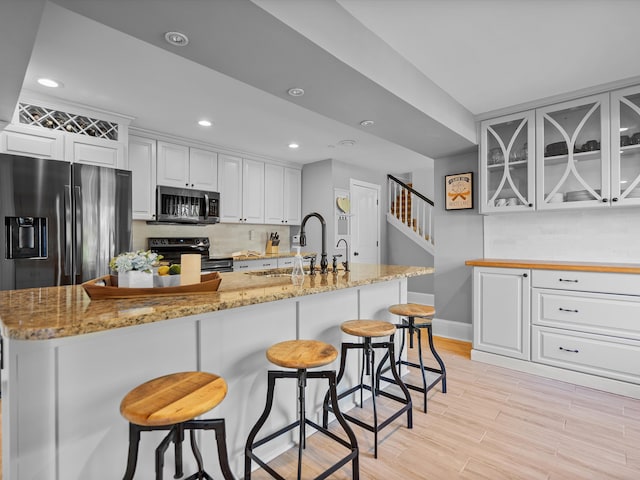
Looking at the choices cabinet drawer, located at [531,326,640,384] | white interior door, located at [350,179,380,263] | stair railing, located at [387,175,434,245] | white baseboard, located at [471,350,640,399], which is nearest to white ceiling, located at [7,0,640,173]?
cabinet drawer, located at [531,326,640,384]

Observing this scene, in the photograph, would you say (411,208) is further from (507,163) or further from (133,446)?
(133,446)

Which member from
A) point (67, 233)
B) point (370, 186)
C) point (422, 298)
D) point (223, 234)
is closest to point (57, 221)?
point (67, 233)

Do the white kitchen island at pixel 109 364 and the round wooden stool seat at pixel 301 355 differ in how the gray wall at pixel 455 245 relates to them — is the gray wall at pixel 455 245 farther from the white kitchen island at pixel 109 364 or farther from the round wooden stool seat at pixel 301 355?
the round wooden stool seat at pixel 301 355

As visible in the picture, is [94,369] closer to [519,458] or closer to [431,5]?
[519,458]

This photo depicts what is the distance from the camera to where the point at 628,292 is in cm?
246

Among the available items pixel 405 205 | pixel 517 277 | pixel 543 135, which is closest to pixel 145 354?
pixel 517 277

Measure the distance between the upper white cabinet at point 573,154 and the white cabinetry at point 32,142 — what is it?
4.37 m

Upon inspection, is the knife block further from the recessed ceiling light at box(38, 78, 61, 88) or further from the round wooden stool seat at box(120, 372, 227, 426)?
the round wooden stool seat at box(120, 372, 227, 426)

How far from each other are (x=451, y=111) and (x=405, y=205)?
11.6 feet

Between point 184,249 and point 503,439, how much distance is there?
374cm

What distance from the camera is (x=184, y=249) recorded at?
4.18 m

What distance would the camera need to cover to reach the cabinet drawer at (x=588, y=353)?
8.11ft

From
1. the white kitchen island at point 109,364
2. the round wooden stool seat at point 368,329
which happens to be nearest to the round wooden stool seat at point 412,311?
the round wooden stool seat at point 368,329

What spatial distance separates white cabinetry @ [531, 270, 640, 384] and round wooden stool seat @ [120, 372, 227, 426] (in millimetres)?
2805
